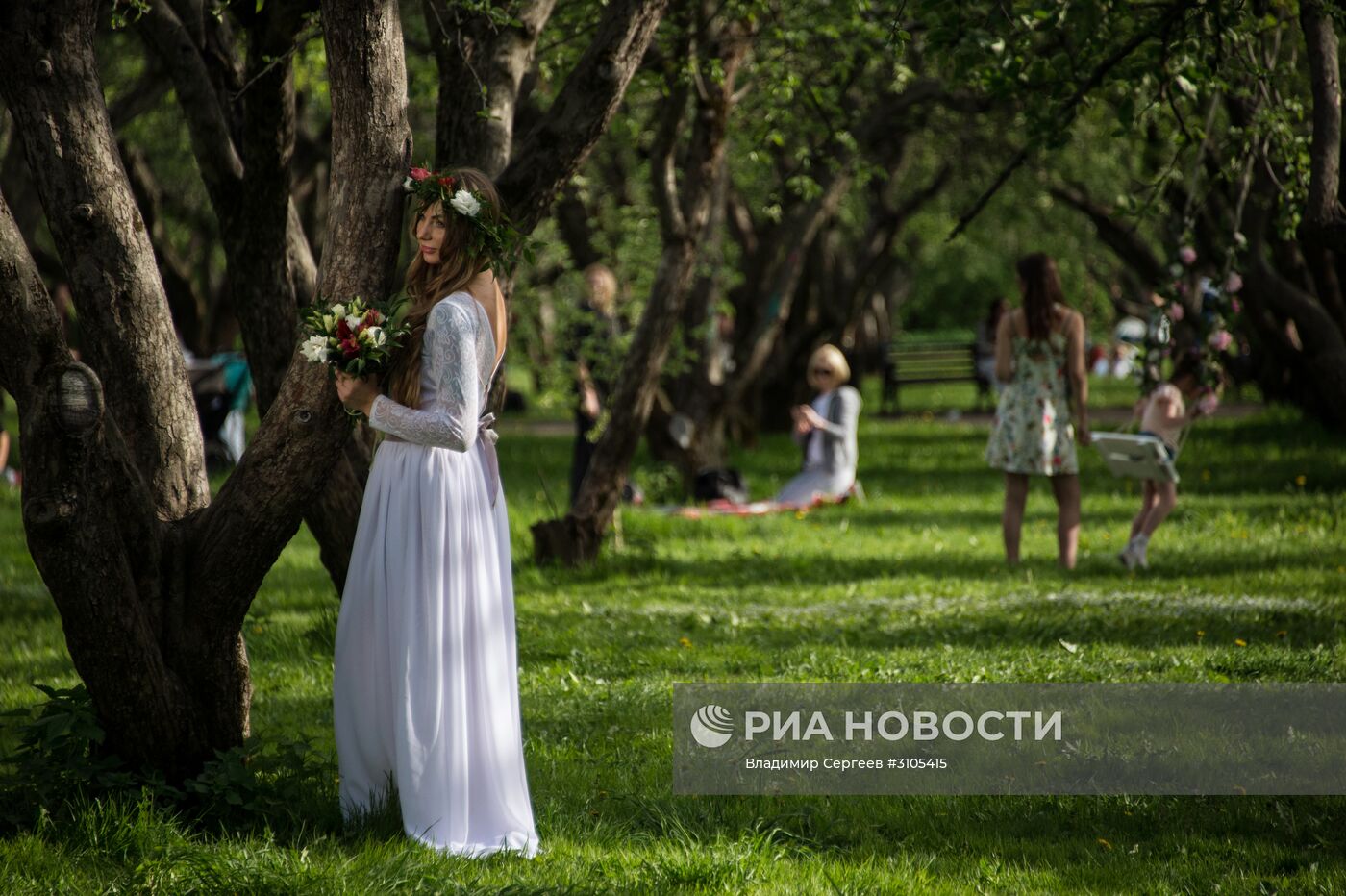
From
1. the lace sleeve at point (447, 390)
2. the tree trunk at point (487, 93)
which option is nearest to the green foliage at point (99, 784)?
the lace sleeve at point (447, 390)

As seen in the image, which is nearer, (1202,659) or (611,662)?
(1202,659)

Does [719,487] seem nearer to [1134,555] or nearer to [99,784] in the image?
[1134,555]

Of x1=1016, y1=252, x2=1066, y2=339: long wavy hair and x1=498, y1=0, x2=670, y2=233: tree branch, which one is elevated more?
x1=498, y1=0, x2=670, y2=233: tree branch

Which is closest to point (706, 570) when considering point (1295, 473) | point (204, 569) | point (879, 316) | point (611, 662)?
point (611, 662)

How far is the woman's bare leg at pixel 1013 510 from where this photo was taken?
945cm

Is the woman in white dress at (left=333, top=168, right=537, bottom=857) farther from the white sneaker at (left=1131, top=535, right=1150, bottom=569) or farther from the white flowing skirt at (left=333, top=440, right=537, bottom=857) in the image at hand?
the white sneaker at (left=1131, top=535, right=1150, bottom=569)

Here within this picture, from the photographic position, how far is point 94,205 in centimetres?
457

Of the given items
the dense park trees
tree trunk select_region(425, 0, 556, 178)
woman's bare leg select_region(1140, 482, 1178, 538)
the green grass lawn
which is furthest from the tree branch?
woman's bare leg select_region(1140, 482, 1178, 538)

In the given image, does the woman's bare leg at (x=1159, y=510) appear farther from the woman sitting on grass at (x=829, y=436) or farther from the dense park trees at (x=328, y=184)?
the woman sitting on grass at (x=829, y=436)

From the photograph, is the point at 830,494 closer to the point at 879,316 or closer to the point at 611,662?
the point at 611,662

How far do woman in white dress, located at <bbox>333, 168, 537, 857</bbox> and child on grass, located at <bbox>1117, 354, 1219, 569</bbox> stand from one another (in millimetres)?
6192

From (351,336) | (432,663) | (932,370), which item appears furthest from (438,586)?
(932,370)

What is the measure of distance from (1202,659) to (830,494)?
684cm

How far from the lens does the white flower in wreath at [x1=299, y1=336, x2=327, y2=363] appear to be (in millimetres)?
4246
